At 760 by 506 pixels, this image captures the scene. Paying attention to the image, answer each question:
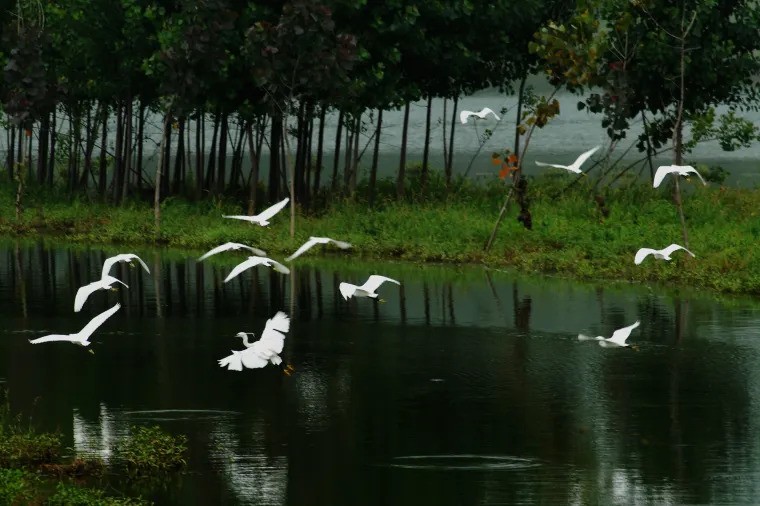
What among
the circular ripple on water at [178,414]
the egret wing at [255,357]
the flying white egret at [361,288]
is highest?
the flying white egret at [361,288]

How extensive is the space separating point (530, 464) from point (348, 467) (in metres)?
1.24

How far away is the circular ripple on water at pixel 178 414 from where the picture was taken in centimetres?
1191

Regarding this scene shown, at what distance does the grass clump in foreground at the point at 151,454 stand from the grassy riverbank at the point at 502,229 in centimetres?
1148

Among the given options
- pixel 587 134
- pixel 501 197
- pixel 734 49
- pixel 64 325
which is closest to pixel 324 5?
pixel 501 197

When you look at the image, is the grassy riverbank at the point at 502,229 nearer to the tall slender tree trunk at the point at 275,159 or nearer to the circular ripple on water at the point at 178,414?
the tall slender tree trunk at the point at 275,159

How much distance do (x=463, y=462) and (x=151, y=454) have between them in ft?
6.97

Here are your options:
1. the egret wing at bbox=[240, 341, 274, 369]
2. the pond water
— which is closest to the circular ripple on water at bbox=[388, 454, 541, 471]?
the pond water

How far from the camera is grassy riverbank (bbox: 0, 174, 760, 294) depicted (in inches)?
862

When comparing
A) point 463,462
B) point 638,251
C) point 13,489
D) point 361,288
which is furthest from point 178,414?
point 638,251

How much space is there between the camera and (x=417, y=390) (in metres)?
13.2

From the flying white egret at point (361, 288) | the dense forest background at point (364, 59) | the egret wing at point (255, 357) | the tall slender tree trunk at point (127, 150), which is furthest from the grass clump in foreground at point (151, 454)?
the tall slender tree trunk at point (127, 150)

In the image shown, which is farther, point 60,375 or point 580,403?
point 60,375

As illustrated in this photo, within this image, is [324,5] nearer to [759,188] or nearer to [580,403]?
[759,188]

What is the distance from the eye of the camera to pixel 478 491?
31.1ft
